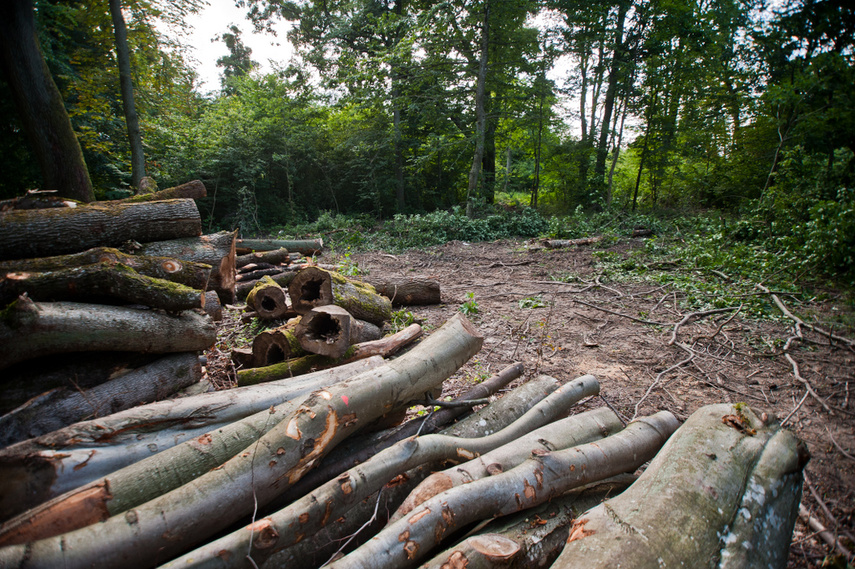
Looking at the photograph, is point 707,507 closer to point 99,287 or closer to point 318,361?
point 318,361

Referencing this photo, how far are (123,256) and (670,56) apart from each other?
62.3 feet

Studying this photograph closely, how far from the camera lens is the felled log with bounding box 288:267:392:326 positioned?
4180mm

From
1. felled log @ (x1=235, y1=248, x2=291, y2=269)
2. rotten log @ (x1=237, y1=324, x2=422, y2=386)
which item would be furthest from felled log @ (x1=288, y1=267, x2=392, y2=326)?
felled log @ (x1=235, y1=248, x2=291, y2=269)

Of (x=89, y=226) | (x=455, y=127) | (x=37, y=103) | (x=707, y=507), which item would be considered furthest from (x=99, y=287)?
(x=455, y=127)

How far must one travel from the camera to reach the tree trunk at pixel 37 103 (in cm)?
638

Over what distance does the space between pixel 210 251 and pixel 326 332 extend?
1881 mm

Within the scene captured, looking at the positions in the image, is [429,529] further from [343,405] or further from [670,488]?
[670,488]

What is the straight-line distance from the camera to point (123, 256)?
9.48ft

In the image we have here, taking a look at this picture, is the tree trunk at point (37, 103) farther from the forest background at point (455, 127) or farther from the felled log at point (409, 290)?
the felled log at point (409, 290)

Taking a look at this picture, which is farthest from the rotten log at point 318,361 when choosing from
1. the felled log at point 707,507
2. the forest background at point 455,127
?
the forest background at point 455,127

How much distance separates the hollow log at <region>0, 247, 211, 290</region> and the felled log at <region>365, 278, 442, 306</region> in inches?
119

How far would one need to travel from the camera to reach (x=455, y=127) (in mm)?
16922

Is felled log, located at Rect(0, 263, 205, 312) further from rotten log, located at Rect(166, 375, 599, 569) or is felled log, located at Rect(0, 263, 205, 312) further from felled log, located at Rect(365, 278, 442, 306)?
felled log, located at Rect(365, 278, 442, 306)

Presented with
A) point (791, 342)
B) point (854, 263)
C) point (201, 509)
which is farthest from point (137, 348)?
point (854, 263)
